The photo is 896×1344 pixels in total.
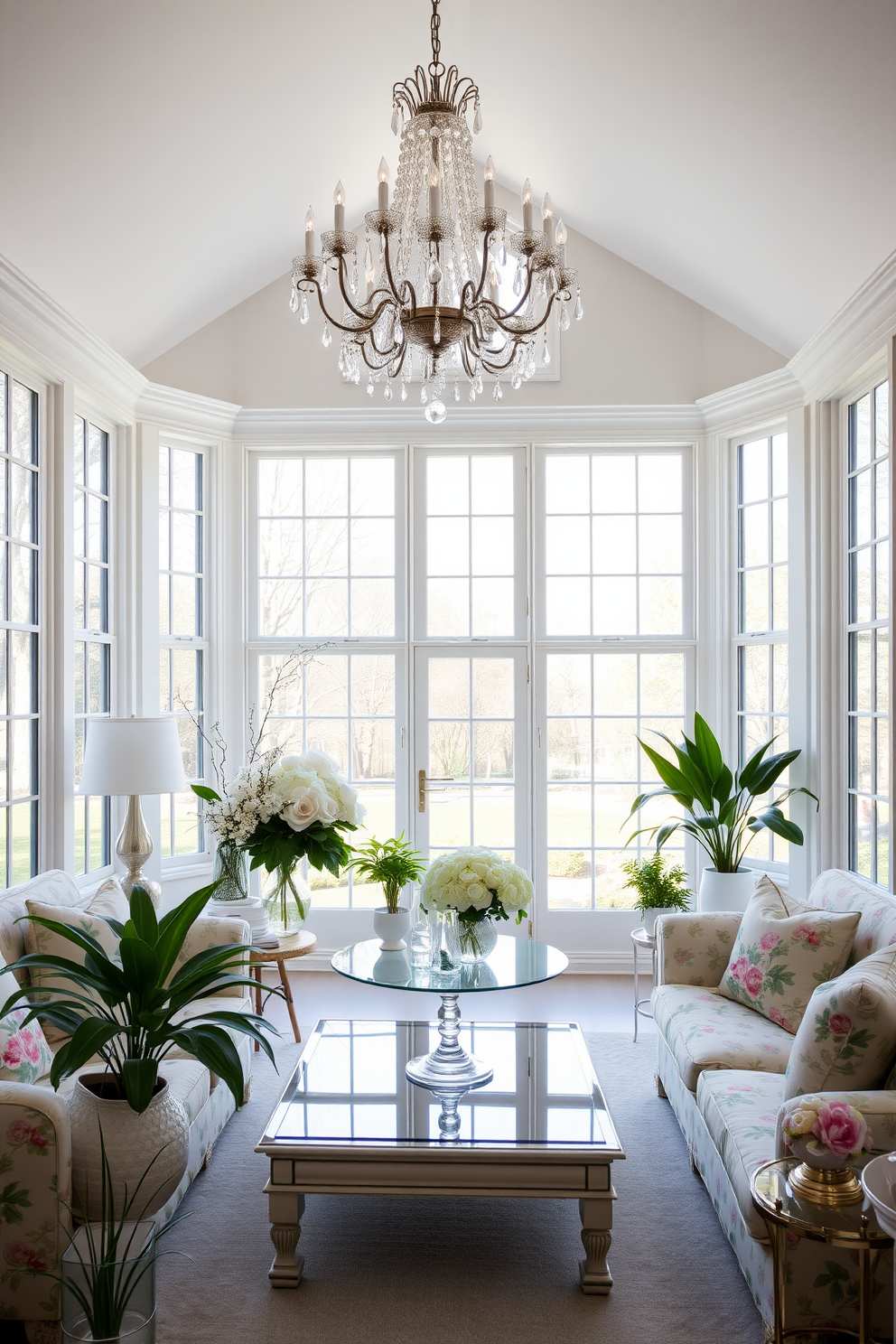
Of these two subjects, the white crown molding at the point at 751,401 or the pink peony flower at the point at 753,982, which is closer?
the pink peony flower at the point at 753,982

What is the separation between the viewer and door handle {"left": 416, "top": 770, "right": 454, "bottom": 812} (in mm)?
5074

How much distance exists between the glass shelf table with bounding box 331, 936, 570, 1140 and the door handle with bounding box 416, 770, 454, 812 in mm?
1859

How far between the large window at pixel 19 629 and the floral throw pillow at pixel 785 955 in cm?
260

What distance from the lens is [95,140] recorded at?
127 inches

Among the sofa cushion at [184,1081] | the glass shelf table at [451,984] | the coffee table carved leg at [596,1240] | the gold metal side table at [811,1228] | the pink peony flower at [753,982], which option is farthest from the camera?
the pink peony flower at [753,982]

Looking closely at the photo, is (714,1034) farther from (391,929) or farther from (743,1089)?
(391,929)

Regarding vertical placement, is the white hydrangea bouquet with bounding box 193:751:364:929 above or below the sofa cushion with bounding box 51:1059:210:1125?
above

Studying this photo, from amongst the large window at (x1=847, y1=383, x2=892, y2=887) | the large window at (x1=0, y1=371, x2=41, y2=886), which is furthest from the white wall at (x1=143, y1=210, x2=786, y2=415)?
the large window at (x1=0, y1=371, x2=41, y2=886)

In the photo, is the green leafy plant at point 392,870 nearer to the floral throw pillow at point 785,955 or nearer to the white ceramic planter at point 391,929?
the white ceramic planter at point 391,929

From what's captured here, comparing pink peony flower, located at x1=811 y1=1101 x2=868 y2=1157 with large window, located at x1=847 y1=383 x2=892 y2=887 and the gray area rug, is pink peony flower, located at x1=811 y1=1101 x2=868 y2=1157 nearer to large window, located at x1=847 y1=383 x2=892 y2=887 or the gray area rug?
the gray area rug

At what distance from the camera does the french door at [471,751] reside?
507cm

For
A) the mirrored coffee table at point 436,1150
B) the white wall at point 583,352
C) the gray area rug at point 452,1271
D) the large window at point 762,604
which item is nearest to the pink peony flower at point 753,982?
the gray area rug at point 452,1271

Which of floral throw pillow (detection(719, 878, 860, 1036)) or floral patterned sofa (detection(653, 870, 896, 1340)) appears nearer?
floral patterned sofa (detection(653, 870, 896, 1340))

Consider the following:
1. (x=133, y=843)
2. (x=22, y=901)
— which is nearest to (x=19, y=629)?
(x=133, y=843)
